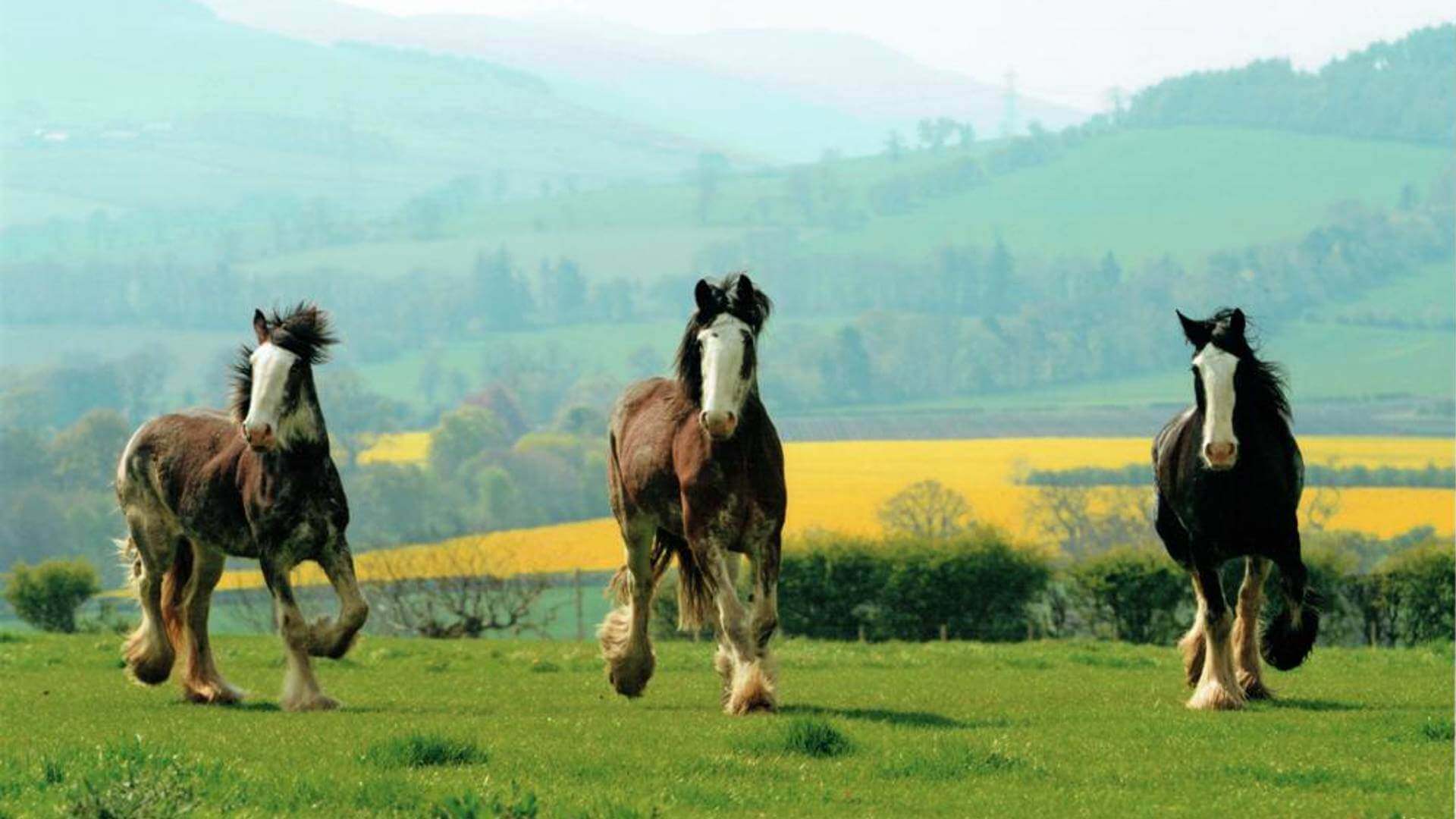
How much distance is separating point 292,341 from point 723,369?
137 inches

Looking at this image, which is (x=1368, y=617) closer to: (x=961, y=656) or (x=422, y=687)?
(x=961, y=656)

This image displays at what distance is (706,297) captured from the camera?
16125mm

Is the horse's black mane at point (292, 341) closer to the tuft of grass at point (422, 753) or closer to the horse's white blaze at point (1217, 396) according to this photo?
the tuft of grass at point (422, 753)

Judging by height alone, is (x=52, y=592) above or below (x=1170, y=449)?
below

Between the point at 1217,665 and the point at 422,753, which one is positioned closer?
the point at 422,753

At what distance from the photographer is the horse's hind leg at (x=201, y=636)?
1786 centimetres

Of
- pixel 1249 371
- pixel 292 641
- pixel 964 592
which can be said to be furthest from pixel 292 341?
pixel 964 592

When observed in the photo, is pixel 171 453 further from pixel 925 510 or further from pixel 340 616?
pixel 925 510

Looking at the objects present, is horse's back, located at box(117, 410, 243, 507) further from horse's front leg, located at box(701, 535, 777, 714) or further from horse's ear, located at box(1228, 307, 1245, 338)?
horse's ear, located at box(1228, 307, 1245, 338)

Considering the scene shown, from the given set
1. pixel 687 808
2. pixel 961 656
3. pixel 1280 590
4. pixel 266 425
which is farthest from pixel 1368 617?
pixel 687 808

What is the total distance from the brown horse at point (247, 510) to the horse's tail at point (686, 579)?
2740mm

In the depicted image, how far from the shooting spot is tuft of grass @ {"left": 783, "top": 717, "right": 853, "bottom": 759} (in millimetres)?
13500

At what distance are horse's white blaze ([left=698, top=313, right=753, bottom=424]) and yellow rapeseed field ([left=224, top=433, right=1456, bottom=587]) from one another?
26.3 m

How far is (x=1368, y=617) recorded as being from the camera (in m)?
33.2
